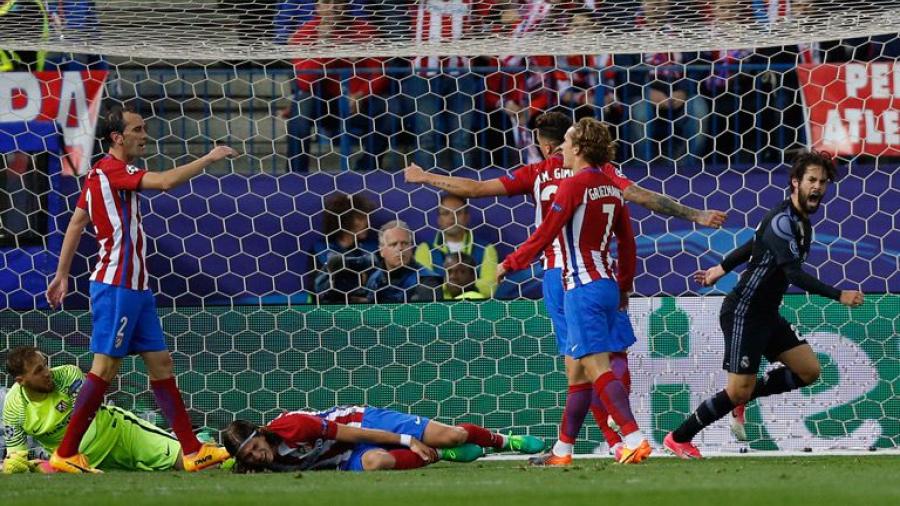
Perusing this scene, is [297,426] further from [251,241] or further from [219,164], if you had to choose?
[219,164]

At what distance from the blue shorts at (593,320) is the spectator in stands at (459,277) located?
2.24 m

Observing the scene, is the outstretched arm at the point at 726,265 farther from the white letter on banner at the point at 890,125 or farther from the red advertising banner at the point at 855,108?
the white letter on banner at the point at 890,125

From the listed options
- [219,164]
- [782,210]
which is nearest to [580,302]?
[782,210]

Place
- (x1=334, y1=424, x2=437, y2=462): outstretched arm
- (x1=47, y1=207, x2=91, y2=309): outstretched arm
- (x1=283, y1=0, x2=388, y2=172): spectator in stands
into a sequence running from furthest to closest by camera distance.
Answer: (x1=283, y1=0, x2=388, y2=172): spectator in stands
(x1=47, y1=207, x2=91, y2=309): outstretched arm
(x1=334, y1=424, x2=437, y2=462): outstretched arm

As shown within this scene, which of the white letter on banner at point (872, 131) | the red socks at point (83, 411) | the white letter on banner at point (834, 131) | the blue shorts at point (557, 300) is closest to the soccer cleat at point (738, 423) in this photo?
the blue shorts at point (557, 300)

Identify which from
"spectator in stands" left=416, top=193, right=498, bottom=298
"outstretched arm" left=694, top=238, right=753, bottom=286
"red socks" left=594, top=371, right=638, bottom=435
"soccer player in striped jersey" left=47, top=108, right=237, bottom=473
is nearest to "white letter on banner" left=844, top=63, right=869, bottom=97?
"outstretched arm" left=694, top=238, right=753, bottom=286

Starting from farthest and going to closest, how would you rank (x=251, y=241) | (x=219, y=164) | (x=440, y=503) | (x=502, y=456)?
(x=219, y=164)
(x=251, y=241)
(x=502, y=456)
(x=440, y=503)

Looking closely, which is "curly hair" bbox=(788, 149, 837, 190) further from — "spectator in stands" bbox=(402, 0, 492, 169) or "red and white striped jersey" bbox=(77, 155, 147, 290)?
"red and white striped jersey" bbox=(77, 155, 147, 290)

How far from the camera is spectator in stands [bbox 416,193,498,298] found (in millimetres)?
9562

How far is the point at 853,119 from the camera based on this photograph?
9.66m

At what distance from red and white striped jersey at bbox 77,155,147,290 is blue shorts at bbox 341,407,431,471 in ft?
4.44

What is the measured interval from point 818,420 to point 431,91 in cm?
328

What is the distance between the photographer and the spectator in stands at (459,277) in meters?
9.52

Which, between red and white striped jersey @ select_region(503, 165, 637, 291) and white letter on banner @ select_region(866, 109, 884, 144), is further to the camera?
white letter on banner @ select_region(866, 109, 884, 144)
